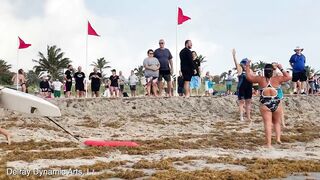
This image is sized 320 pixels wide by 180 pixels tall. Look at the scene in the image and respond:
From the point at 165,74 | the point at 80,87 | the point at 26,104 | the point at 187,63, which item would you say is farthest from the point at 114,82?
the point at 26,104

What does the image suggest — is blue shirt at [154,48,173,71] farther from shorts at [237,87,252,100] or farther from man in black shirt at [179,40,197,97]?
shorts at [237,87,252,100]

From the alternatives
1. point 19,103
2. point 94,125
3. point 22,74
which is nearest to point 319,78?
point 22,74

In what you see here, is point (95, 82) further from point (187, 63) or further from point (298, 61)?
point (298, 61)

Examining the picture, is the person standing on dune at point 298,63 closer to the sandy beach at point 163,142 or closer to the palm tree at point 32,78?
the sandy beach at point 163,142

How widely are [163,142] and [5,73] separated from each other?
58.3 meters

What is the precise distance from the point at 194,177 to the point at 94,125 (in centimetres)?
782

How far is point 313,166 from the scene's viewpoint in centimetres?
730

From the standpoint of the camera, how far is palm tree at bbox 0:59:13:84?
205ft

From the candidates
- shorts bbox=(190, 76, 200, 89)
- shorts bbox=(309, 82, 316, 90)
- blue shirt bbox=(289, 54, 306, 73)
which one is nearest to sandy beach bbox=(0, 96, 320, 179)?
blue shirt bbox=(289, 54, 306, 73)

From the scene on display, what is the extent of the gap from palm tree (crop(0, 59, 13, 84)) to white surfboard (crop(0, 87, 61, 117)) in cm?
5283

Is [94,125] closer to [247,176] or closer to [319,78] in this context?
[247,176]

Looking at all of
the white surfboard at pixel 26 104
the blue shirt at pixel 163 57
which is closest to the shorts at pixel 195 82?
the blue shirt at pixel 163 57

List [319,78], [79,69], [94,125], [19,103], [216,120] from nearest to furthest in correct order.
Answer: [19,103] < [94,125] < [216,120] < [79,69] < [319,78]

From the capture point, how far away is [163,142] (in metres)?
10.2
